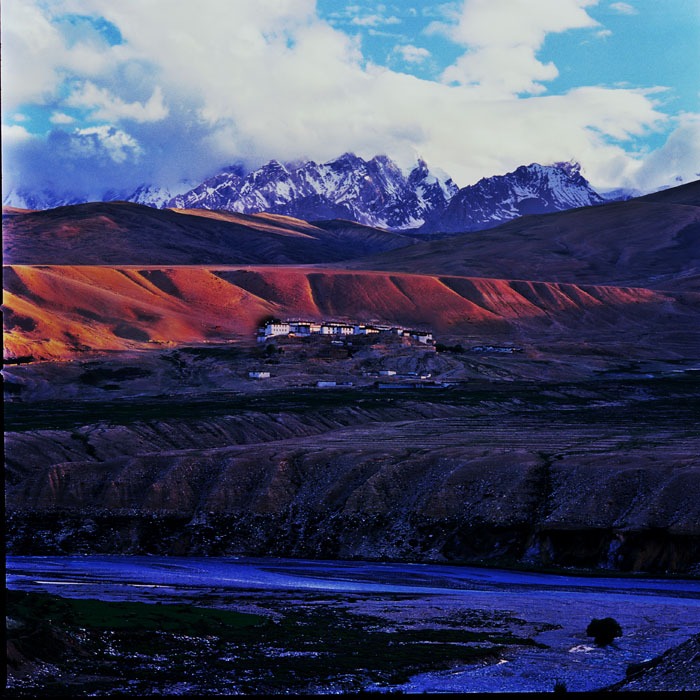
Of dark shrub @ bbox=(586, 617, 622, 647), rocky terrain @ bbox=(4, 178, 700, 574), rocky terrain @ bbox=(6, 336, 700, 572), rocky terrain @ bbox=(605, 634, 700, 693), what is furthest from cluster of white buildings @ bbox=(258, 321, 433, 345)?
rocky terrain @ bbox=(605, 634, 700, 693)

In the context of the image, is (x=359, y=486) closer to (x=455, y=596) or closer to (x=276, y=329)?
(x=455, y=596)

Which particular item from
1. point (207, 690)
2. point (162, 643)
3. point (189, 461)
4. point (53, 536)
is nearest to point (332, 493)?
point (189, 461)

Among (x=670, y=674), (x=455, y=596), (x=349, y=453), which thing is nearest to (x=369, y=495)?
(x=349, y=453)

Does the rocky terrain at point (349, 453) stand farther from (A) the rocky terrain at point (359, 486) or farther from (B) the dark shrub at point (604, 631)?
(B) the dark shrub at point (604, 631)

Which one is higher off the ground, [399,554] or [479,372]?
[479,372]

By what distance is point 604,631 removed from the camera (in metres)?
32.9

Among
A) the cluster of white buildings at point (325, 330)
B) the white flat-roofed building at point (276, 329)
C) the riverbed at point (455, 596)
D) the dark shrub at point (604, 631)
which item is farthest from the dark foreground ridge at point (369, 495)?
the white flat-roofed building at point (276, 329)

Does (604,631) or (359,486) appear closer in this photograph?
(604,631)

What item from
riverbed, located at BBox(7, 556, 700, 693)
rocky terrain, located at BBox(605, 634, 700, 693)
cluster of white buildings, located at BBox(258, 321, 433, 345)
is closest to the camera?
rocky terrain, located at BBox(605, 634, 700, 693)

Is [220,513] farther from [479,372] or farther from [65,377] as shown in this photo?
[479,372]

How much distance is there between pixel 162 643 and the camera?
3033 centimetres

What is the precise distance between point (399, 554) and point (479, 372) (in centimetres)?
7569

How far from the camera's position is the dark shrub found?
32.7 metres

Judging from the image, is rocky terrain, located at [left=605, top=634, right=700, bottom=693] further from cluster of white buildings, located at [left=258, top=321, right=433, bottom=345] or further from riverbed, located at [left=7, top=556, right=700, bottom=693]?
cluster of white buildings, located at [left=258, top=321, right=433, bottom=345]
